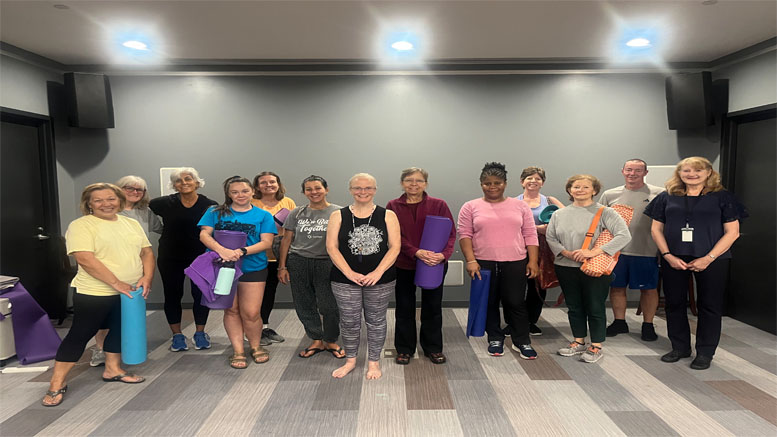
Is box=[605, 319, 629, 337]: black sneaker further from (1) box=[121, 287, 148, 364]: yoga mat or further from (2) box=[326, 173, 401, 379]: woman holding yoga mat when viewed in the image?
(1) box=[121, 287, 148, 364]: yoga mat

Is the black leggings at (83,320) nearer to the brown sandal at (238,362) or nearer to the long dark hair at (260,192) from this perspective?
the brown sandal at (238,362)

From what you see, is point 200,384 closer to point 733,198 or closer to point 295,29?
point 295,29

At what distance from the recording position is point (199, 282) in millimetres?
3008

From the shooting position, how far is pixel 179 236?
141 inches

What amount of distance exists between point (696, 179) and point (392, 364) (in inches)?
99.9

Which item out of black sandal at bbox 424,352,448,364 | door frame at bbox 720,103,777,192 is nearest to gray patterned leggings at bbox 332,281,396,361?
black sandal at bbox 424,352,448,364

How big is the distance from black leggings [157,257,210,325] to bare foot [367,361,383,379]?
1.54 m

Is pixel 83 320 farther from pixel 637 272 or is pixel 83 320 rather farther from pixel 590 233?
pixel 637 272

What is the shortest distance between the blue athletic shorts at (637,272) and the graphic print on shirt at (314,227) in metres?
2.52

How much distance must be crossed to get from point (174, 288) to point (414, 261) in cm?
205

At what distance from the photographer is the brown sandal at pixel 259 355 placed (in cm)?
336

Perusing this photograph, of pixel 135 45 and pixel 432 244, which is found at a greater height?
pixel 135 45

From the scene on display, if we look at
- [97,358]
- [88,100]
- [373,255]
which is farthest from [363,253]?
[88,100]

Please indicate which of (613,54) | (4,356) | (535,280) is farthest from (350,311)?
(613,54)
